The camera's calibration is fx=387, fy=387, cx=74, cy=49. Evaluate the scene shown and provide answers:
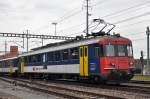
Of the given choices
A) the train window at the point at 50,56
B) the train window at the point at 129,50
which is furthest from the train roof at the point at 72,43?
the train window at the point at 129,50

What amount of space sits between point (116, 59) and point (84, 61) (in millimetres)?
2445

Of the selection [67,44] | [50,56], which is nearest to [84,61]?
[67,44]

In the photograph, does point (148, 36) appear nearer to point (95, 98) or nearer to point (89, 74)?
point (89, 74)

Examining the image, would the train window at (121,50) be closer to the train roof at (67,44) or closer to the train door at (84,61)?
the train roof at (67,44)

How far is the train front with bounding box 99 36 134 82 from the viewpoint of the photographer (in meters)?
24.1

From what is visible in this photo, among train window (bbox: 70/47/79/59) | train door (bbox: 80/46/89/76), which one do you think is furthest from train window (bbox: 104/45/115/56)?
train window (bbox: 70/47/79/59)

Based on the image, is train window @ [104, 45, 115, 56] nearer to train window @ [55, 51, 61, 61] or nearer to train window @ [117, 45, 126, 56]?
train window @ [117, 45, 126, 56]

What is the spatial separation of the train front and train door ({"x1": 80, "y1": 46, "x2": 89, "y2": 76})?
70.6 inches

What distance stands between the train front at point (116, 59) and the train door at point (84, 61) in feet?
5.89

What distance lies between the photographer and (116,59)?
24.7 m

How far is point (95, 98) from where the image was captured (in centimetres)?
1694

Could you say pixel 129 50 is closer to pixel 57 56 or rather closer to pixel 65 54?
pixel 65 54

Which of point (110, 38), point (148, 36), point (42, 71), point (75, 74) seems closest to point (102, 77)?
point (110, 38)

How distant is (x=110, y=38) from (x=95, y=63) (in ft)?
6.36
